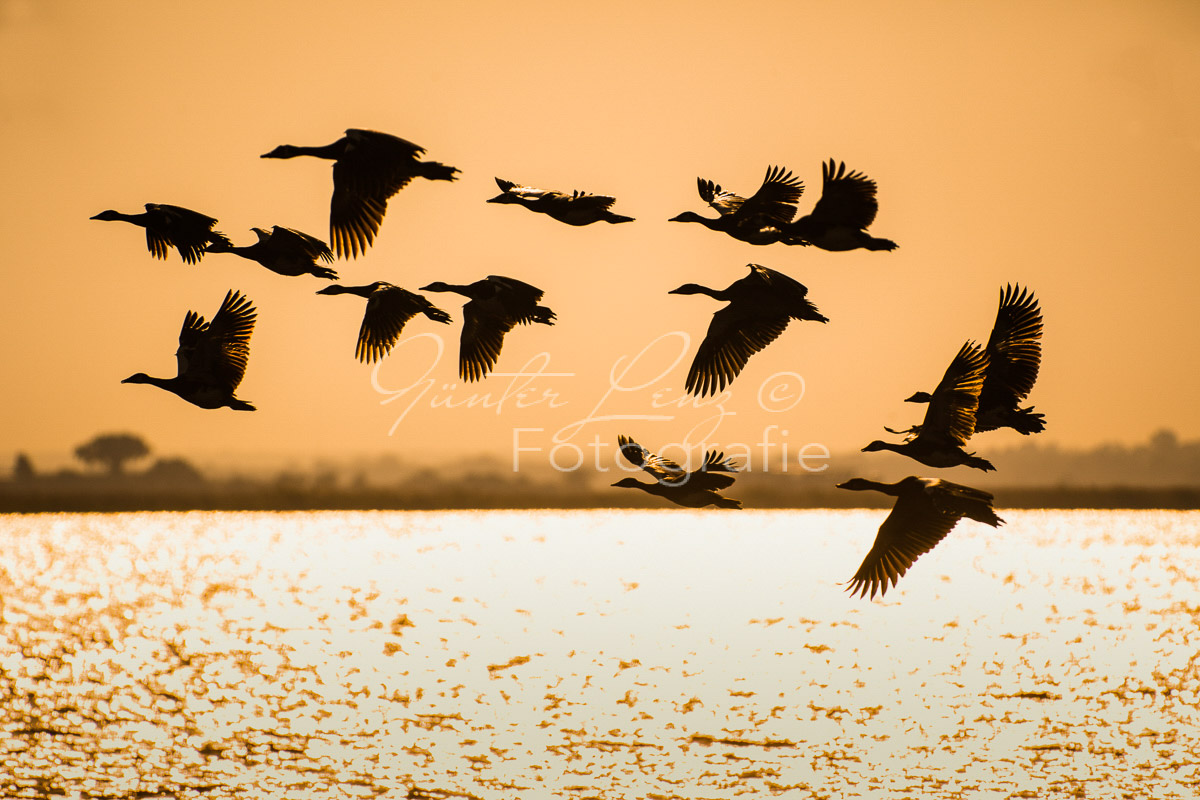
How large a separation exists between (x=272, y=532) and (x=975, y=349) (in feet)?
581

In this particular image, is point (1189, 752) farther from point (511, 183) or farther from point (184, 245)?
point (184, 245)

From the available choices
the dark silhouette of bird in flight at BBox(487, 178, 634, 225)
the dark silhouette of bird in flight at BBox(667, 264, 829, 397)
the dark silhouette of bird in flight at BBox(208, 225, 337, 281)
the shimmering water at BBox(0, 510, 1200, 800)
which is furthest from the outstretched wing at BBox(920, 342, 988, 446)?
the shimmering water at BBox(0, 510, 1200, 800)

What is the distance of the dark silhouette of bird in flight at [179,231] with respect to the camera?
456 inches

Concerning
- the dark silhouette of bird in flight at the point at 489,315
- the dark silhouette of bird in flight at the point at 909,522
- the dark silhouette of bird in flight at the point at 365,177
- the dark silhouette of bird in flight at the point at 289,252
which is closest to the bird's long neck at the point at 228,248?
the dark silhouette of bird in flight at the point at 289,252

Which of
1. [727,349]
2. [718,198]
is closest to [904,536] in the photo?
[727,349]

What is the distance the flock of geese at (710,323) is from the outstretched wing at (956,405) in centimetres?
1

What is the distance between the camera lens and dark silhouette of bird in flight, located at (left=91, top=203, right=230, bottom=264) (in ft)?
38.0

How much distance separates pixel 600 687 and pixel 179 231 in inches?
1252

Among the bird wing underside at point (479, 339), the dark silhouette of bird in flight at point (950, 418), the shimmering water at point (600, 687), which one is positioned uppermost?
the bird wing underside at point (479, 339)

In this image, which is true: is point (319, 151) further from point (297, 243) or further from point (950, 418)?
point (950, 418)

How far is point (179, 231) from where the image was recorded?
11.7 metres

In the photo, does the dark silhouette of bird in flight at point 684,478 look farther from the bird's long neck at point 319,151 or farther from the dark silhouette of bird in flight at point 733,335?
the bird's long neck at point 319,151

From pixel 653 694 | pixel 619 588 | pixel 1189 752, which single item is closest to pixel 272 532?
pixel 619 588

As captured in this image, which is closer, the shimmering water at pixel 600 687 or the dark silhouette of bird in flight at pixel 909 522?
the dark silhouette of bird in flight at pixel 909 522
